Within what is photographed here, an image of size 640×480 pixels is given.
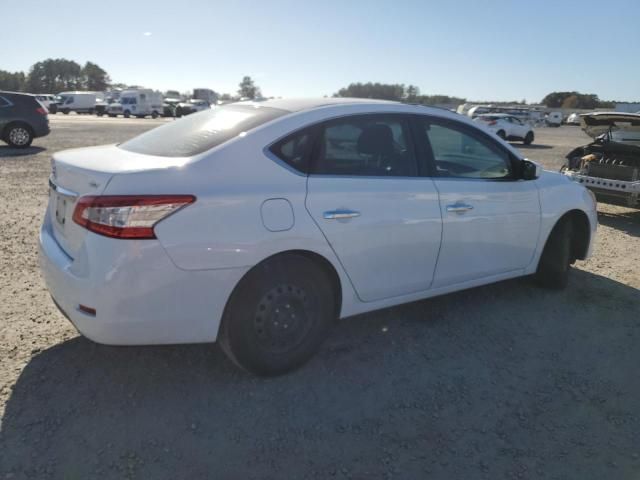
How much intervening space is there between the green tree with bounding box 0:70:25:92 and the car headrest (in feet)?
404

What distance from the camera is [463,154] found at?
3941 millimetres

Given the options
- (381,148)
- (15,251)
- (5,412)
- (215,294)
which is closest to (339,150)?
(381,148)

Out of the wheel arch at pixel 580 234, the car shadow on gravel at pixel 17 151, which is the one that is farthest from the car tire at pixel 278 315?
the car shadow on gravel at pixel 17 151

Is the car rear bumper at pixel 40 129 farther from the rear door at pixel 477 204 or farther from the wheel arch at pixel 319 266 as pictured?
the wheel arch at pixel 319 266

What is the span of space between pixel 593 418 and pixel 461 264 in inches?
52.9

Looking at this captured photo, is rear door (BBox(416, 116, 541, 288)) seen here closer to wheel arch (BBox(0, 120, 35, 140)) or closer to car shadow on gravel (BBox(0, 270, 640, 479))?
car shadow on gravel (BBox(0, 270, 640, 479))

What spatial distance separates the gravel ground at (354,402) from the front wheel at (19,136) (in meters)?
12.5

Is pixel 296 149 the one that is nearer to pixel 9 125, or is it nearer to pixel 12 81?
pixel 9 125

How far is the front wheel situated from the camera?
47.9 ft

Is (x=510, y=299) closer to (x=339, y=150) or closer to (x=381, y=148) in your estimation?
(x=381, y=148)

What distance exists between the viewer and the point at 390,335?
12.4 feet

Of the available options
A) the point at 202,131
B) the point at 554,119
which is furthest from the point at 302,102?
the point at 554,119

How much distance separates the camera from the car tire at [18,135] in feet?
47.8

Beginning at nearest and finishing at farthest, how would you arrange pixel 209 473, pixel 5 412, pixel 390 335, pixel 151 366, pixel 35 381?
pixel 209 473, pixel 5 412, pixel 35 381, pixel 151 366, pixel 390 335
